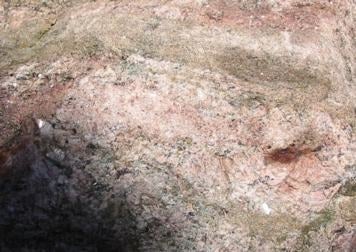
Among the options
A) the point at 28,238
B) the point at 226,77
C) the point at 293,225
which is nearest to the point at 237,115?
the point at 226,77

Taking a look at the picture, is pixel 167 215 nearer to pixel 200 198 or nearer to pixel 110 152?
pixel 200 198

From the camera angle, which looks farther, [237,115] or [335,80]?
[335,80]

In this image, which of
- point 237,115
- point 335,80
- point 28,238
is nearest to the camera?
point 28,238

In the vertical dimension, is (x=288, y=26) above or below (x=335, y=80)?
above

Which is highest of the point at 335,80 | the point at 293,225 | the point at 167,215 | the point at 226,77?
the point at 226,77

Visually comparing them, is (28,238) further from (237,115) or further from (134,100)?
(237,115)

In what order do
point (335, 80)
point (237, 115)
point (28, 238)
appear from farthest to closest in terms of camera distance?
point (335, 80) < point (237, 115) < point (28, 238)

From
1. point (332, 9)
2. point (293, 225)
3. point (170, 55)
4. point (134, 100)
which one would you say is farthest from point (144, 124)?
point (332, 9)
